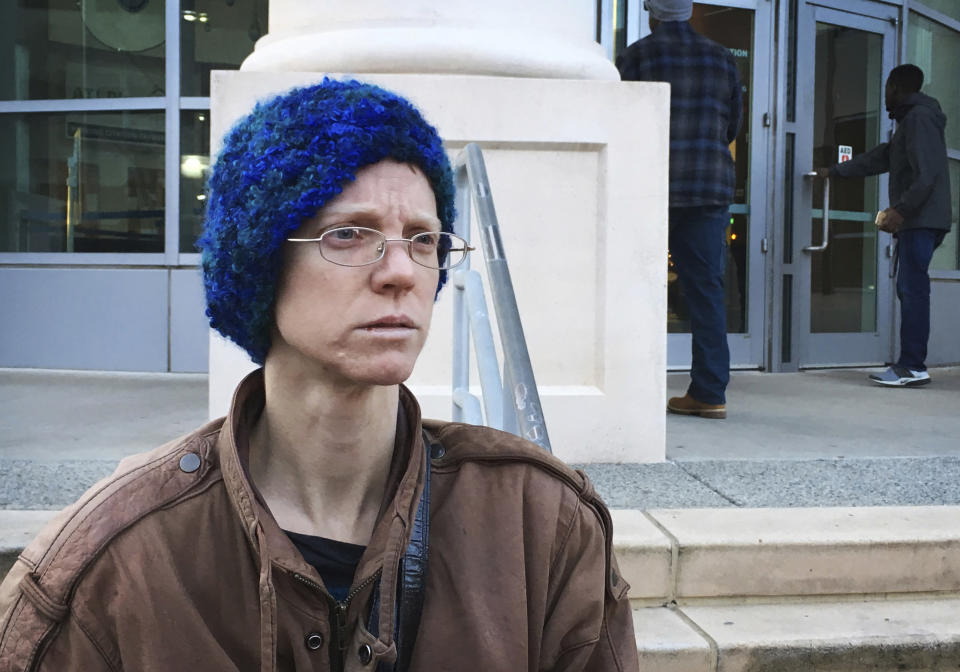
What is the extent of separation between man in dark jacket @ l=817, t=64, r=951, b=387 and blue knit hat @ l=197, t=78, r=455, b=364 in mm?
5905

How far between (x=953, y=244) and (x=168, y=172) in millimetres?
6900

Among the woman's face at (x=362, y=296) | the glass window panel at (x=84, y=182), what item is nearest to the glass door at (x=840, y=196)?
the glass window panel at (x=84, y=182)

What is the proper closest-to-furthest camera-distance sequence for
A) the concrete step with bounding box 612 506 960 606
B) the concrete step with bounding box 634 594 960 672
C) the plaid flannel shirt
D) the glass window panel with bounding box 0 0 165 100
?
the concrete step with bounding box 634 594 960 672 → the concrete step with bounding box 612 506 960 606 → the plaid flannel shirt → the glass window panel with bounding box 0 0 165 100

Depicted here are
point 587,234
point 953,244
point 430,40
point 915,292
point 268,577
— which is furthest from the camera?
point 953,244

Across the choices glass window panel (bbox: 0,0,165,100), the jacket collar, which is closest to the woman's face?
the jacket collar

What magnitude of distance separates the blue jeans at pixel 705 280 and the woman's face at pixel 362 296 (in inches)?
143

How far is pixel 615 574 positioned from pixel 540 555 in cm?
20

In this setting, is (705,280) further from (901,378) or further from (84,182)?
(84,182)

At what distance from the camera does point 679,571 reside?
279 centimetres

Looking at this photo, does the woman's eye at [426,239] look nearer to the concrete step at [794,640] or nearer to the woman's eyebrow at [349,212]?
the woman's eyebrow at [349,212]

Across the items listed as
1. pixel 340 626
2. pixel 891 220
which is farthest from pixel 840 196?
pixel 340 626

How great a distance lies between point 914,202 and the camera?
6.55 meters

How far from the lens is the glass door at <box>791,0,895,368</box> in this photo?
7.37m

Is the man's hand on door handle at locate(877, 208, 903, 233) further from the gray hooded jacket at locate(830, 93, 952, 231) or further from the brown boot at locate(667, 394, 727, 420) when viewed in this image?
the brown boot at locate(667, 394, 727, 420)
